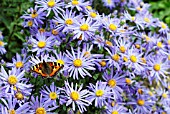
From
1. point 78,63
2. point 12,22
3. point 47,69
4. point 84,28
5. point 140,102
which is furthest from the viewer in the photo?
point 12,22

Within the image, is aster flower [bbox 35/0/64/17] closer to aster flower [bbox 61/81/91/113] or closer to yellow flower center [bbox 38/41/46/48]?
yellow flower center [bbox 38/41/46/48]

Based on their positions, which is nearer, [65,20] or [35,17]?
[65,20]

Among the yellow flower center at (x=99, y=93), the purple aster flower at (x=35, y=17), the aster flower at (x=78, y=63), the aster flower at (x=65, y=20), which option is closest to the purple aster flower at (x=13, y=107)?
the aster flower at (x=78, y=63)

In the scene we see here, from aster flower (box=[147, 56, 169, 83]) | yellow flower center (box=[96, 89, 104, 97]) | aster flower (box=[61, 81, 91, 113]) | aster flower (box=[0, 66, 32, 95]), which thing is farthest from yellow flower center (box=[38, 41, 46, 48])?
aster flower (box=[147, 56, 169, 83])

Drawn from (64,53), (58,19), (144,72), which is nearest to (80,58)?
(64,53)

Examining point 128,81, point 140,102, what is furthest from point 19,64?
point 140,102

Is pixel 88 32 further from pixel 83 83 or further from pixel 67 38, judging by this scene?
pixel 83 83

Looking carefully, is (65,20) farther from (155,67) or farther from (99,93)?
(155,67)
